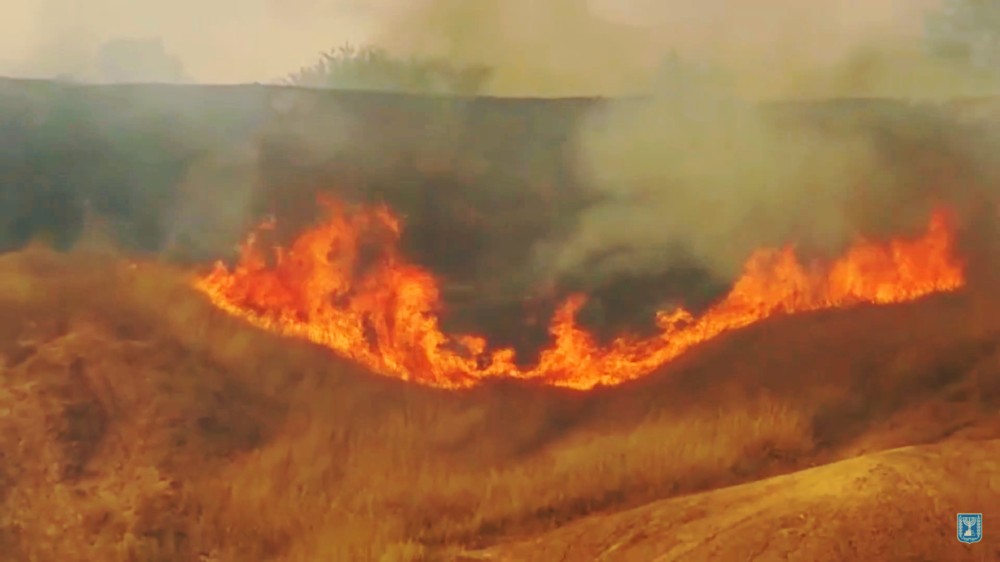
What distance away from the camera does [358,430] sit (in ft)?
10.2

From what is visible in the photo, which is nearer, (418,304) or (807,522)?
(807,522)

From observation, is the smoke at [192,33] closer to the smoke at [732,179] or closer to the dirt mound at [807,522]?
the smoke at [732,179]

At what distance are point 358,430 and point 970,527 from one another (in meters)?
1.88

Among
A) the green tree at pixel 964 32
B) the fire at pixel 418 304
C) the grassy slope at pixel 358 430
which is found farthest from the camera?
the green tree at pixel 964 32

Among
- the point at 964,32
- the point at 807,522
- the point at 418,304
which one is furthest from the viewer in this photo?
the point at 964,32

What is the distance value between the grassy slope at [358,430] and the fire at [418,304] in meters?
0.06

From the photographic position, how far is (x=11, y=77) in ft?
10.6

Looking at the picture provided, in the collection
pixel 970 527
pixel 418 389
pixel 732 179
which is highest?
pixel 732 179

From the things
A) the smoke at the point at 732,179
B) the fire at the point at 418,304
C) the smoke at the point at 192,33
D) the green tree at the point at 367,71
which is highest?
the smoke at the point at 192,33

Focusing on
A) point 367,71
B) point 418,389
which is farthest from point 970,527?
point 367,71

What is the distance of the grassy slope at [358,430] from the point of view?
9.94 ft

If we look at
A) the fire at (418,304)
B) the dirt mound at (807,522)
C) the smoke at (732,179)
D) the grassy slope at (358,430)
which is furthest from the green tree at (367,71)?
the dirt mound at (807,522)

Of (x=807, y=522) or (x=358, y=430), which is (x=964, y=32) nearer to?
(x=807, y=522)

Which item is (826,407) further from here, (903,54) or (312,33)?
(312,33)
